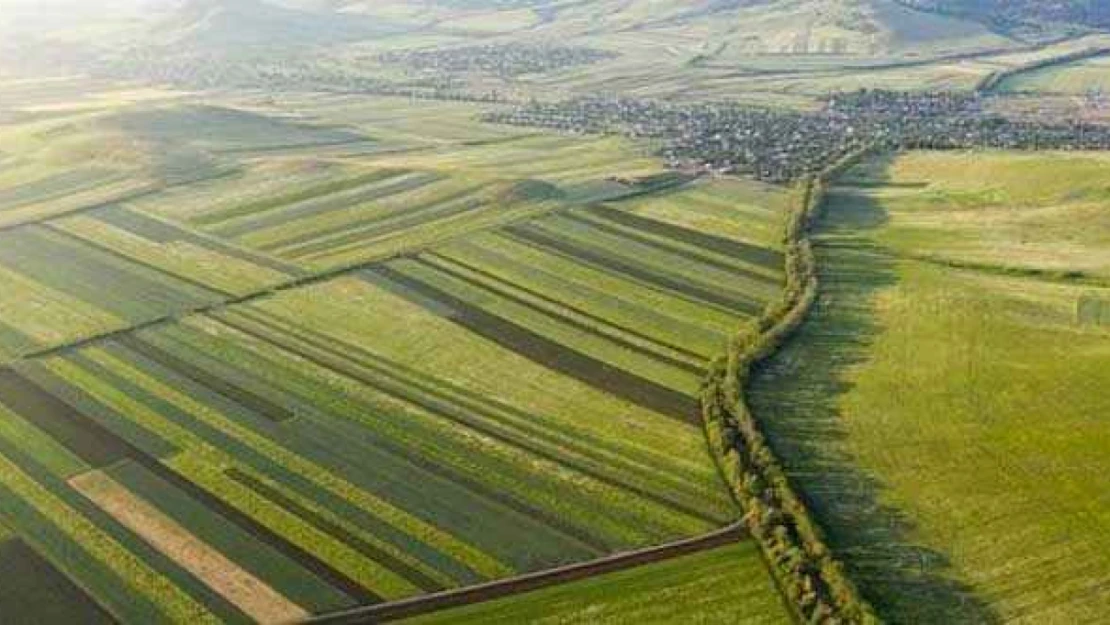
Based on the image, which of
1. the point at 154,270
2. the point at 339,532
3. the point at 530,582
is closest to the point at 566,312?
the point at 339,532

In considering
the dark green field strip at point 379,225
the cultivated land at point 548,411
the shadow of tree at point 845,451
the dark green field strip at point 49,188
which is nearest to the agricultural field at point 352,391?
the cultivated land at point 548,411

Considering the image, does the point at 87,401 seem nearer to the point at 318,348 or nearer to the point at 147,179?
the point at 318,348

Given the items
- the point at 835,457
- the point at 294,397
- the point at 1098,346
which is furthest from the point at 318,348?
the point at 1098,346

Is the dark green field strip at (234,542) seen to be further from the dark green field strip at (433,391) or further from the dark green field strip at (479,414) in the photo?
the dark green field strip at (433,391)

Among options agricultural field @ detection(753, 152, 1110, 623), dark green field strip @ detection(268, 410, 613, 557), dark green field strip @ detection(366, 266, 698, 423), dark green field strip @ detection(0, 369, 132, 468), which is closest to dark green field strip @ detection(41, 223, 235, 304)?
dark green field strip @ detection(366, 266, 698, 423)

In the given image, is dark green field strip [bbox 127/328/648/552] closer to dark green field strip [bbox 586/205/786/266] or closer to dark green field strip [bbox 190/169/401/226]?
dark green field strip [bbox 586/205/786/266]

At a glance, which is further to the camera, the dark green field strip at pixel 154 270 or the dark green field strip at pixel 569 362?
the dark green field strip at pixel 154 270
